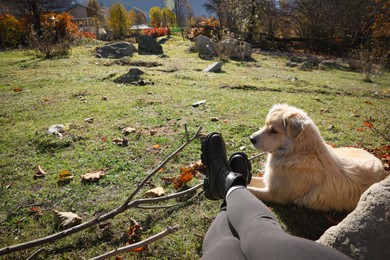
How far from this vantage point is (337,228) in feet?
5.58

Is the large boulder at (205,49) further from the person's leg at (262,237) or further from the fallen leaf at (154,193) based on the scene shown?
the person's leg at (262,237)

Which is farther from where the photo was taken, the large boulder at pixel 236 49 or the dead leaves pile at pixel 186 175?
the large boulder at pixel 236 49

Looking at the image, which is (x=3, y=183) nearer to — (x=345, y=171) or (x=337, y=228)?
(x=337, y=228)

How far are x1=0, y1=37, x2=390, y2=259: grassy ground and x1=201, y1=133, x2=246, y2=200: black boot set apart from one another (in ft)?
0.93

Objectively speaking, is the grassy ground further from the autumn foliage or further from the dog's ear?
the autumn foliage

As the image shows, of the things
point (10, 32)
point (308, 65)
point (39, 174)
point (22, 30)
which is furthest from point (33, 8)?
point (39, 174)

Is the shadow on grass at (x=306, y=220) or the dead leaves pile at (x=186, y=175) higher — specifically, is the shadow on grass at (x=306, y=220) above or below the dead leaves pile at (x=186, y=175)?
below

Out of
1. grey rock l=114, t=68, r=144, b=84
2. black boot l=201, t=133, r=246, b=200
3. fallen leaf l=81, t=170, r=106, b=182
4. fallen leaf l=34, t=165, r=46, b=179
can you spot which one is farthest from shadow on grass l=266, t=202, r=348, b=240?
grey rock l=114, t=68, r=144, b=84

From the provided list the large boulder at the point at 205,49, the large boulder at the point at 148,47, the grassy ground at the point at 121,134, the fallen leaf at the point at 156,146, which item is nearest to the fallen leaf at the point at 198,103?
the grassy ground at the point at 121,134

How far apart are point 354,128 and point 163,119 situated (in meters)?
4.13

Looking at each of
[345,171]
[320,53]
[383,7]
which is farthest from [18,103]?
[383,7]

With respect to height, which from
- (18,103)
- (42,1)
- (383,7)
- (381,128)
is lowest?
(381,128)

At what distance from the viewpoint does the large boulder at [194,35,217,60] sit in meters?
15.3

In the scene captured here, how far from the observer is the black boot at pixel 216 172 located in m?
2.49
